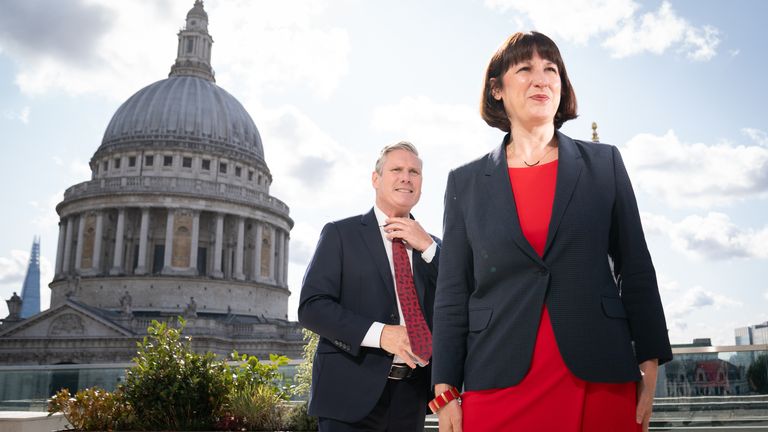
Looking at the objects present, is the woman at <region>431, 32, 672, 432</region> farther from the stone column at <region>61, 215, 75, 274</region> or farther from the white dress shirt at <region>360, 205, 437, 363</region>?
the stone column at <region>61, 215, 75, 274</region>

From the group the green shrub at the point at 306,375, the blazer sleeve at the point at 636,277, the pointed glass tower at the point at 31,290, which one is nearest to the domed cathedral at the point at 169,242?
the green shrub at the point at 306,375

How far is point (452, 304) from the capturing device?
331 centimetres

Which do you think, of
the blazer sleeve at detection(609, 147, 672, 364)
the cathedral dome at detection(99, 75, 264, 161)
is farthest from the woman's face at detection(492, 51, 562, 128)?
the cathedral dome at detection(99, 75, 264, 161)

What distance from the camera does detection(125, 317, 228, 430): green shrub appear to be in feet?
34.7

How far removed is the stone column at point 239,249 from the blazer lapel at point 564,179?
63259mm

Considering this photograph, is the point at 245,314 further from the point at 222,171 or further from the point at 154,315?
the point at 222,171

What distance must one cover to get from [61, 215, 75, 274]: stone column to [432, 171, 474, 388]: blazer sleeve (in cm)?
6983

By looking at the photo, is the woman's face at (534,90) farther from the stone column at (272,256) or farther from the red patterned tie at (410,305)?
the stone column at (272,256)

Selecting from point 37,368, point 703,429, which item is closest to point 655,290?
point 703,429

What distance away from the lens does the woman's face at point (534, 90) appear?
3.41m

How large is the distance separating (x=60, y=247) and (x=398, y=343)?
235 feet

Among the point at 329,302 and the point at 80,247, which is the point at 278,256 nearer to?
the point at 80,247

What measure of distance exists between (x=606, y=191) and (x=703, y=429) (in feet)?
28.6

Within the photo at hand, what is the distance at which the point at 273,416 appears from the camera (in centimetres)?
1096
